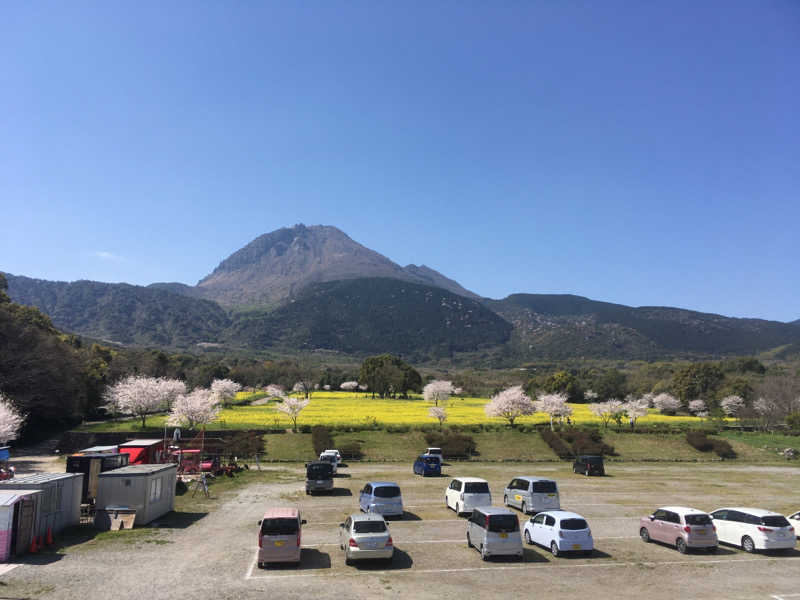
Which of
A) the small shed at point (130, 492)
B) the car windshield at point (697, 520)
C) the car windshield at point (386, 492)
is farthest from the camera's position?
the car windshield at point (386, 492)

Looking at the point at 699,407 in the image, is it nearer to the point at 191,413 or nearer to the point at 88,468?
the point at 191,413

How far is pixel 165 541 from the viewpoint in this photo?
20188mm

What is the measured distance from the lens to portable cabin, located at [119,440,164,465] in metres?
31.8

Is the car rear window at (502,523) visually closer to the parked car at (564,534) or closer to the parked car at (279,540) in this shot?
the parked car at (564,534)

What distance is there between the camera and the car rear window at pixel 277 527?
56.0 ft

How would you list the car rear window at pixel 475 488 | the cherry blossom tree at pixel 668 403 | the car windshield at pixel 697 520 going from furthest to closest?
the cherry blossom tree at pixel 668 403 < the car rear window at pixel 475 488 < the car windshield at pixel 697 520

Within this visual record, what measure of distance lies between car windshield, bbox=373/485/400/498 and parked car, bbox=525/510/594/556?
717 centimetres

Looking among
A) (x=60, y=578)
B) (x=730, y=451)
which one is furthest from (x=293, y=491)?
(x=730, y=451)

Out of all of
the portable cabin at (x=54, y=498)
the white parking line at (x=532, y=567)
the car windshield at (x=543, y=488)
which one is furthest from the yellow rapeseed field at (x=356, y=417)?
the white parking line at (x=532, y=567)

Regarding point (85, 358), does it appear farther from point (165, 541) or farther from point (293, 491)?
point (165, 541)

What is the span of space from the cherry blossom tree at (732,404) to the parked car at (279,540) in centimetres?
8599

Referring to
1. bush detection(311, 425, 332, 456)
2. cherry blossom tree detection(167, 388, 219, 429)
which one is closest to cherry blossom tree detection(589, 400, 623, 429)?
bush detection(311, 425, 332, 456)

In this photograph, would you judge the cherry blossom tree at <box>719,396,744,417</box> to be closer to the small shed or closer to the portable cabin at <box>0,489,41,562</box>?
the small shed

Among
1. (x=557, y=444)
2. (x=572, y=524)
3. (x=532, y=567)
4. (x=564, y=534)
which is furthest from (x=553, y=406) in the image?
(x=532, y=567)
